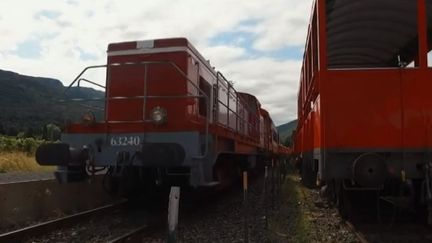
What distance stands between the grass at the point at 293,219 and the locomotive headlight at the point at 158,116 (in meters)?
2.60

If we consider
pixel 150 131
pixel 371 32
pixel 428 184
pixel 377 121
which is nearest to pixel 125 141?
pixel 150 131

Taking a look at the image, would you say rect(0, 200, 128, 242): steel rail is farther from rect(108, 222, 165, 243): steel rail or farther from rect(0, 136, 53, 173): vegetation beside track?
rect(0, 136, 53, 173): vegetation beside track

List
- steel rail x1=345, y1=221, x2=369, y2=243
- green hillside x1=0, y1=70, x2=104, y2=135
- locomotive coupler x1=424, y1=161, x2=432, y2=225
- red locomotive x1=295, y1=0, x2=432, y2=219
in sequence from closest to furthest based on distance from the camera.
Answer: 1. locomotive coupler x1=424, y1=161, x2=432, y2=225
2. red locomotive x1=295, y1=0, x2=432, y2=219
3. steel rail x1=345, y1=221, x2=369, y2=243
4. green hillside x1=0, y1=70, x2=104, y2=135

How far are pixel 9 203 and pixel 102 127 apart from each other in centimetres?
201

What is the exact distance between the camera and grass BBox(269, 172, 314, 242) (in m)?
7.47

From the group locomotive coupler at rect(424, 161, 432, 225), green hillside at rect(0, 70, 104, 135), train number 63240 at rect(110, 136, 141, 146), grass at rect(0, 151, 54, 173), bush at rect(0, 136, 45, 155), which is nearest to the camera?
locomotive coupler at rect(424, 161, 432, 225)

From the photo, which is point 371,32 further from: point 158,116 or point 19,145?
point 19,145

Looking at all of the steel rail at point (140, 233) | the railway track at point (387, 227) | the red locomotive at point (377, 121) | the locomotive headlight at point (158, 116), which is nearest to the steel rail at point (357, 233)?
the railway track at point (387, 227)

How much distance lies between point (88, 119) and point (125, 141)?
0.84m

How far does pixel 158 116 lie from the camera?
27.8 ft

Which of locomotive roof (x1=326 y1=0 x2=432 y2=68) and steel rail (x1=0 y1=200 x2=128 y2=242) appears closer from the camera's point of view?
steel rail (x1=0 y1=200 x2=128 y2=242)

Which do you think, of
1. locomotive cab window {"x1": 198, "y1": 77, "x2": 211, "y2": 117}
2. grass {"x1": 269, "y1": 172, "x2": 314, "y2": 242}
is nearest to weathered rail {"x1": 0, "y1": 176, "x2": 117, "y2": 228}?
locomotive cab window {"x1": 198, "y1": 77, "x2": 211, "y2": 117}

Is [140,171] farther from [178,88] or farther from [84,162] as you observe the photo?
[178,88]

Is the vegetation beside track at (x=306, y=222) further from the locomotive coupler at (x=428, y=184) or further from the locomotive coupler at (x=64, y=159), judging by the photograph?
the locomotive coupler at (x=64, y=159)
